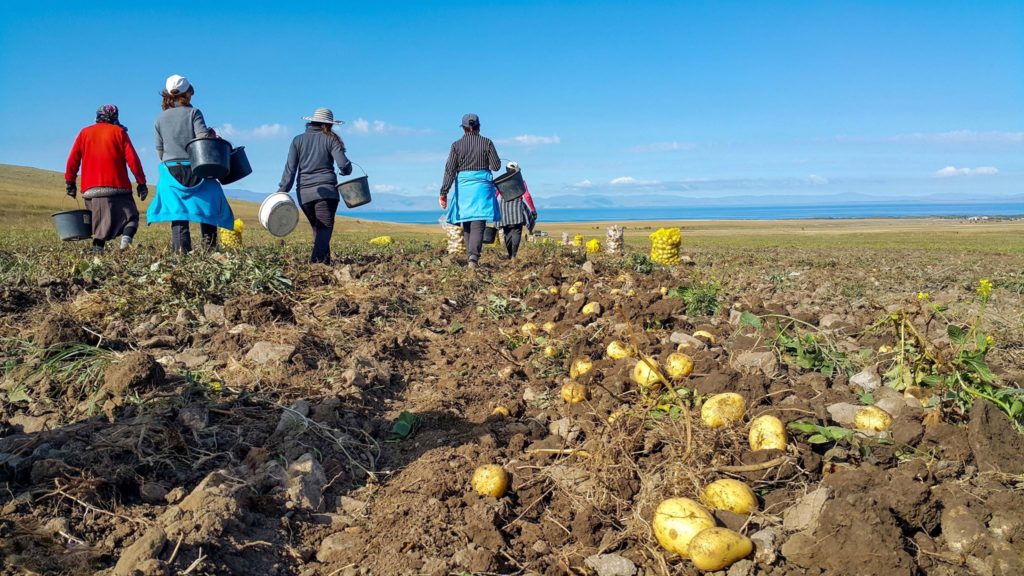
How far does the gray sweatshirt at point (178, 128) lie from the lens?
24.6 ft

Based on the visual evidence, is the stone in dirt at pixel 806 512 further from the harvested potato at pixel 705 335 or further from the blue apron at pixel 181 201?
the blue apron at pixel 181 201

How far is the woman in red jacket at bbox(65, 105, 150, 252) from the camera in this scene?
308 inches

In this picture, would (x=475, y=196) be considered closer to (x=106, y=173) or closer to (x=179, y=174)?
(x=179, y=174)

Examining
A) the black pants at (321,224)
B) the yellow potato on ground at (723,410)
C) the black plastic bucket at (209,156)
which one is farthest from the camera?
the black pants at (321,224)

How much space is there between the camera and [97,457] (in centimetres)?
290

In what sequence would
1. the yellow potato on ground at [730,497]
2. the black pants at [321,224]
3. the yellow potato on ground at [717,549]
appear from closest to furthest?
1. the yellow potato on ground at [717,549]
2. the yellow potato on ground at [730,497]
3. the black pants at [321,224]

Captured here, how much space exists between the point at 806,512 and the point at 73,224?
8.28m

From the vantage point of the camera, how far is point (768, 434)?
296 centimetres

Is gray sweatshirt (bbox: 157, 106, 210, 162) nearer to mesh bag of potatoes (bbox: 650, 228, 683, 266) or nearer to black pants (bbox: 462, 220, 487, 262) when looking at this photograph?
black pants (bbox: 462, 220, 487, 262)

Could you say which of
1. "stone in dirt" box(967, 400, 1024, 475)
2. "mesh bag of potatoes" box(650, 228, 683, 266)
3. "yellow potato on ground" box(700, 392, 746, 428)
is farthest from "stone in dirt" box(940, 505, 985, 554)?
"mesh bag of potatoes" box(650, 228, 683, 266)

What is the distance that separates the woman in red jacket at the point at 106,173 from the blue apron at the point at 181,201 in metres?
0.23

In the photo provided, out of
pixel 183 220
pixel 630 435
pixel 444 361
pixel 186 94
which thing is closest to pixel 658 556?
pixel 630 435

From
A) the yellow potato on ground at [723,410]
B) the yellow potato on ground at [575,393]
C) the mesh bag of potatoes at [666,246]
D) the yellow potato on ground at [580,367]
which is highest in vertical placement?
the mesh bag of potatoes at [666,246]

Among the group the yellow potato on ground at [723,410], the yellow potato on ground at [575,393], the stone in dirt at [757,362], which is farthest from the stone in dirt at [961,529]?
the yellow potato on ground at [575,393]
